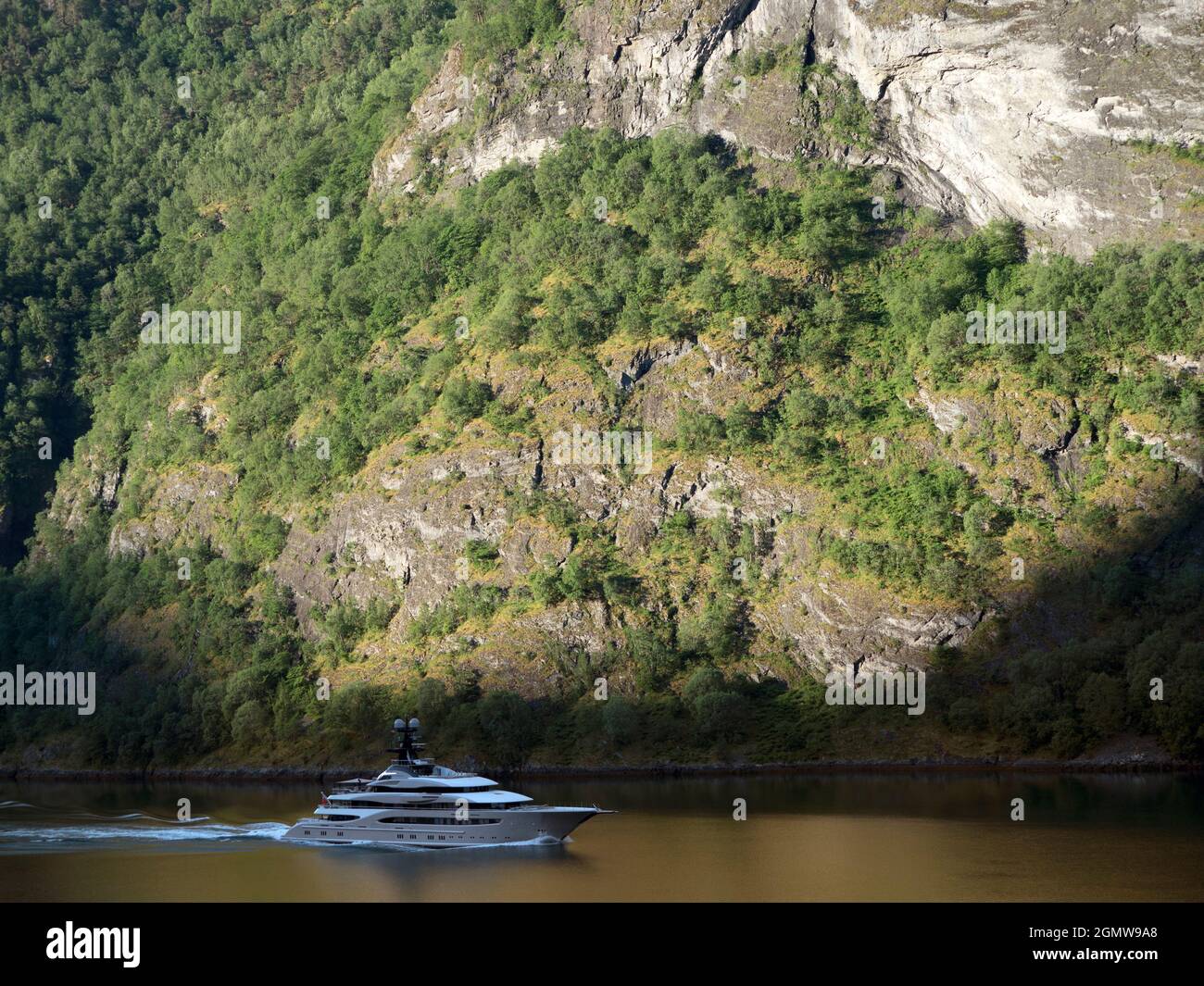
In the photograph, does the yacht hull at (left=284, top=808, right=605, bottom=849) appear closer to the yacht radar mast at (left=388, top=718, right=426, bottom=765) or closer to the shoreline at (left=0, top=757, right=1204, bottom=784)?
the yacht radar mast at (left=388, top=718, right=426, bottom=765)

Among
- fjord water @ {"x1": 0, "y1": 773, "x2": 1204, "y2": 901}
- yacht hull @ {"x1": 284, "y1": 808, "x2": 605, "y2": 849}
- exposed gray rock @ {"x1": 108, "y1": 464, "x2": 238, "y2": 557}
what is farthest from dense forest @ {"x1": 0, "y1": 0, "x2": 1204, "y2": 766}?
yacht hull @ {"x1": 284, "y1": 808, "x2": 605, "y2": 849}

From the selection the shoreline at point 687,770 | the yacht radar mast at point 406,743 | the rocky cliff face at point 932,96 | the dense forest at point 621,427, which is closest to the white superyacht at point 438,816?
the yacht radar mast at point 406,743

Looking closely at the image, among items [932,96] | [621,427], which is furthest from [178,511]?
[932,96]

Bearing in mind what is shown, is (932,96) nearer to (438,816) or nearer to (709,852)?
(438,816)

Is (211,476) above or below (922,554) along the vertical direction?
above

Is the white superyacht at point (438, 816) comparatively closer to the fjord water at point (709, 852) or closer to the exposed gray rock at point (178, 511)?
the fjord water at point (709, 852)
